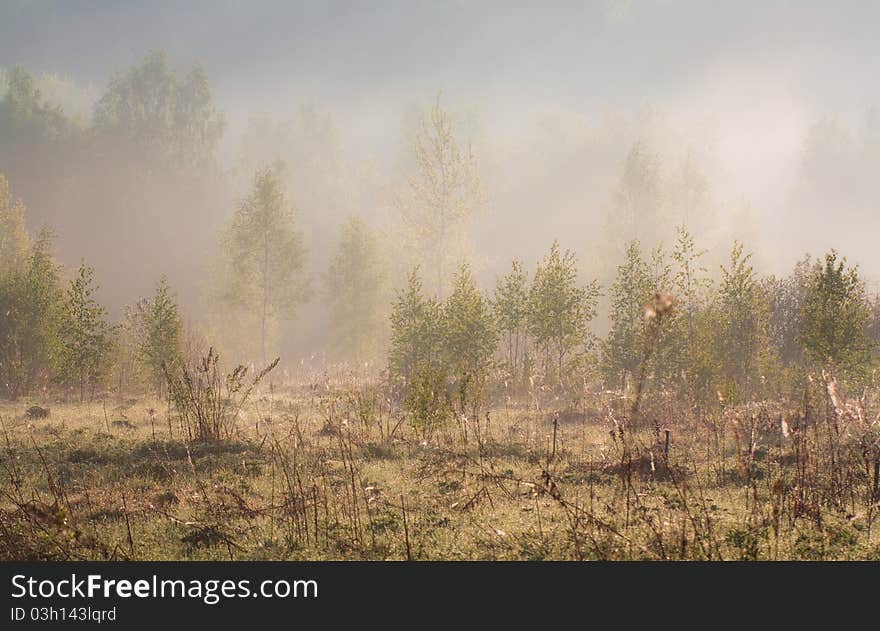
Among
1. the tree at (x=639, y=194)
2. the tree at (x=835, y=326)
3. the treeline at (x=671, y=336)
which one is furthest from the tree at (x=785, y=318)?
the tree at (x=639, y=194)

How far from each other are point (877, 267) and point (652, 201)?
223ft

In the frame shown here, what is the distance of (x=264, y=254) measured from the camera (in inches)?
1844

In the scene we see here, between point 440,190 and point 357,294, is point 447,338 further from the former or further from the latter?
point 440,190

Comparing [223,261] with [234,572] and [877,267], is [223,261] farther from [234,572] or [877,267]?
[877,267]

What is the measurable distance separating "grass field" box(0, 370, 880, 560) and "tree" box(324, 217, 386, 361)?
79.3ft

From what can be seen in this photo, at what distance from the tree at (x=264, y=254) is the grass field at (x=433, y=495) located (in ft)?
85.9

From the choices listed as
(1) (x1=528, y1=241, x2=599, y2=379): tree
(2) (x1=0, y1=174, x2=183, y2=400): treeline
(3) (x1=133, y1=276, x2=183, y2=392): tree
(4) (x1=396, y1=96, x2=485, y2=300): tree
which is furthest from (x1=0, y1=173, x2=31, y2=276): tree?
(1) (x1=528, y1=241, x2=599, y2=379): tree

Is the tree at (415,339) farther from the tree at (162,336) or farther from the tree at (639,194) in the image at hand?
the tree at (639,194)

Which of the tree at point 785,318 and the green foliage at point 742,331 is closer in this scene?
the green foliage at point 742,331

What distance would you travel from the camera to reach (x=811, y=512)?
24.5 feet

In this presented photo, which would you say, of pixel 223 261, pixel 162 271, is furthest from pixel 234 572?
pixel 162 271

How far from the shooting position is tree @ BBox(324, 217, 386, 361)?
4466 cm

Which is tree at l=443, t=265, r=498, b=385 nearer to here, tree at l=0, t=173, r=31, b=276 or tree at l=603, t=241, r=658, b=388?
tree at l=603, t=241, r=658, b=388

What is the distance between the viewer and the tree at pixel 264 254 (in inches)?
1805
